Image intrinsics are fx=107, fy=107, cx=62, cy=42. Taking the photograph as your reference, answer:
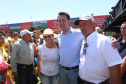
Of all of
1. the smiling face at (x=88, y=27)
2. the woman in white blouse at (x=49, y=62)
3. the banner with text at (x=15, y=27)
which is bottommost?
the woman in white blouse at (x=49, y=62)

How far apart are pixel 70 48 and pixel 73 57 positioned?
21 cm

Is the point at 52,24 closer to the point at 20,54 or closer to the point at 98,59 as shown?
the point at 20,54

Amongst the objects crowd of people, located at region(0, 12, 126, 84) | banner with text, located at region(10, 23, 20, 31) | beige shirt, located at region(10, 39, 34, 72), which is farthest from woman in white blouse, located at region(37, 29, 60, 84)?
banner with text, located at region(10, 23, 20, 31)

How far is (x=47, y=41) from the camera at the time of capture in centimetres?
268

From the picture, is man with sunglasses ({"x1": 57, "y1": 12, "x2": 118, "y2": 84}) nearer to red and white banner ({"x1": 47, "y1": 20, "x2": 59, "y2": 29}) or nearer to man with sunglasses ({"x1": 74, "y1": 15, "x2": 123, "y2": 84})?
man with sunglasses ({"x1": 74, "y1": 15, "x2": 123, "y2": 84})

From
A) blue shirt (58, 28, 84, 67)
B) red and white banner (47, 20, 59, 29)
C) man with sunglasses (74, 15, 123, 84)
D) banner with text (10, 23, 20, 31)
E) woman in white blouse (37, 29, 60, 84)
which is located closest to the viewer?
man with sunglasses (74, 15, 123, 84)

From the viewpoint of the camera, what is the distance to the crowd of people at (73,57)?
152 centimetres

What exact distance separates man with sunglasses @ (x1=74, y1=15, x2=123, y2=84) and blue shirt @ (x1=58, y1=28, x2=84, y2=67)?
1.73ft

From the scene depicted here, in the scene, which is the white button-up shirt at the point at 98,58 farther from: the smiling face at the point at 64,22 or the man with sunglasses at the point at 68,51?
the smiling face at the point at 64,22

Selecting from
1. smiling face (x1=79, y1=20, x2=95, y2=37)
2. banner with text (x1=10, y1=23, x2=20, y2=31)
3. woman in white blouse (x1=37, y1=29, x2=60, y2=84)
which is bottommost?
woman in white blouse (x1=37, y1=29, x2=60, y2=84)

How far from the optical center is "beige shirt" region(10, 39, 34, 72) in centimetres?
311

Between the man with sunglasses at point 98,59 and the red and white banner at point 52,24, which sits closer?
the man with sunglasses at point 98,59

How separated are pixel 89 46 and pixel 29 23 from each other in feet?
84.7

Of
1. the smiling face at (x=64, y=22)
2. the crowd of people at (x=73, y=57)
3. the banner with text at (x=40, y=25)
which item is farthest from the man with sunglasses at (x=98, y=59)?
the banner with text at (x=40, y=25)
